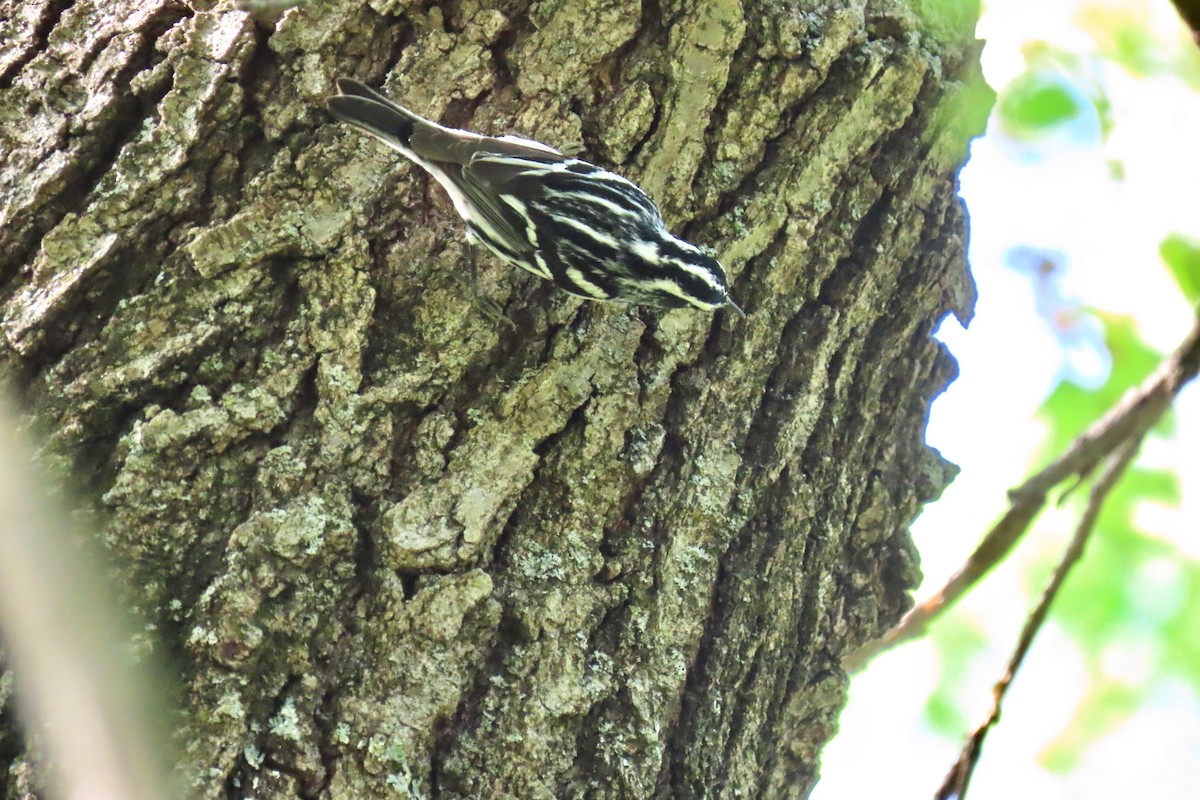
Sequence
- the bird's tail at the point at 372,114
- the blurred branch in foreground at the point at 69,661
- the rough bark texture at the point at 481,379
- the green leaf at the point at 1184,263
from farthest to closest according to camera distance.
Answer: the bird's tail at the point at 372,114 → the rough bark texture at the point at 481,379 → the green leaf at the point at 1184,263 → the blurred branch in foreground at the point at 69,661

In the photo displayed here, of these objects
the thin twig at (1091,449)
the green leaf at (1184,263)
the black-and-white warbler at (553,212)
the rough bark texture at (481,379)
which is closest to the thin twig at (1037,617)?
the thin twig at (1091,449)

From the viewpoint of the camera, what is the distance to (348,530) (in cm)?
225

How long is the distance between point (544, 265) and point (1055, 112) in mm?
1260

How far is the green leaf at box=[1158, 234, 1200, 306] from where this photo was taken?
4.82ft

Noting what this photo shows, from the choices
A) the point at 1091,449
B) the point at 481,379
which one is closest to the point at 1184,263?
the point at 1091,449

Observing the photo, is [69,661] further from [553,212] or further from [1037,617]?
[553,212]

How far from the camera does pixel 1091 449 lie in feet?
2.72

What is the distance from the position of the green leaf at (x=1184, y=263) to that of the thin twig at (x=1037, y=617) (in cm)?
67

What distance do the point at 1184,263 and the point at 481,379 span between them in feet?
4.92

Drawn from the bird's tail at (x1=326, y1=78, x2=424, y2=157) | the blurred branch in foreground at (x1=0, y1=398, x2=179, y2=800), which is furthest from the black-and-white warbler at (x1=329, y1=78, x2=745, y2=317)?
the blurred branch in foreground at (x1=0, y1=398, x2=179, y2=800)

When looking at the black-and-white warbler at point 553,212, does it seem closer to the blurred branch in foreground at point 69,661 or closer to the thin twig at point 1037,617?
the blurred branch in foreground at point 69,661

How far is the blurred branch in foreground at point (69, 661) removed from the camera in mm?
932

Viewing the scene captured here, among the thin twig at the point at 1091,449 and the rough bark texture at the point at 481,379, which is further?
the rough bark texture at the point at 481,379

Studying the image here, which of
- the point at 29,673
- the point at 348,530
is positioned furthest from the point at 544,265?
the point at 29,673
